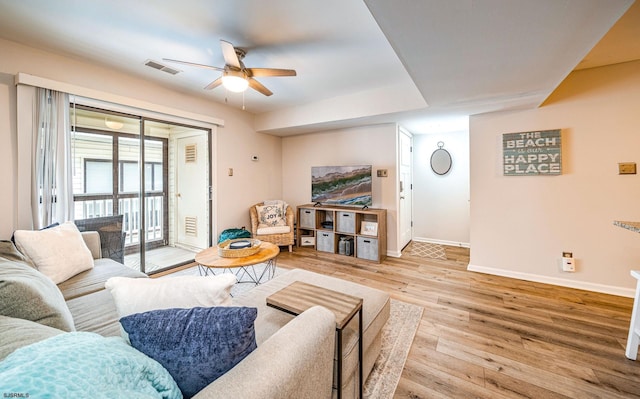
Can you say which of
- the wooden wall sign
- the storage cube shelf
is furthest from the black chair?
the wooden wall sign

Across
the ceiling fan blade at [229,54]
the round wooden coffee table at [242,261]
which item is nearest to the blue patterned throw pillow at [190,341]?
the round wooden coffee table at [242,261]

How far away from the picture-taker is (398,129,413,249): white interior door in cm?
425

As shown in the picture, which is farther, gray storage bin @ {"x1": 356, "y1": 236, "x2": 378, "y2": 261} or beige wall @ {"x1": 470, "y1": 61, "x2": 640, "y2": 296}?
gray storage bin @ {"x1": 356, "y1": 236, "x2": 378, "y2": 261}

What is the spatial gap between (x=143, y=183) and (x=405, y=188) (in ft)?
13.7

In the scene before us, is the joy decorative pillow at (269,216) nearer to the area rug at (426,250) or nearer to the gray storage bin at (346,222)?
the gray storage bin at (346,222)

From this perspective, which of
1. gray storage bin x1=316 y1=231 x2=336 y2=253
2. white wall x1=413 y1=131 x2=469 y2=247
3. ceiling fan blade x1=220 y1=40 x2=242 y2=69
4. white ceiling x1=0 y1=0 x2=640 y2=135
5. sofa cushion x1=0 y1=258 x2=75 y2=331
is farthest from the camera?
white wall x1=413 y1=131 x2=469 y2=247

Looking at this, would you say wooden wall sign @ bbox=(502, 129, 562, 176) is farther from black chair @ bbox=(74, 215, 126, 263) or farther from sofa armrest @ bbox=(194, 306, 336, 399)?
black chair @ bbox=(74, 215, 126, 263)

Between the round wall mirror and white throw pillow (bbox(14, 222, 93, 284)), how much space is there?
5.17m

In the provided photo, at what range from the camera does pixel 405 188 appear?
4590 mm

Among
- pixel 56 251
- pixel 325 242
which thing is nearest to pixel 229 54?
pixel 56 251

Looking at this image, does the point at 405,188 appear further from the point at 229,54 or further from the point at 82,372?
the point at 82,372

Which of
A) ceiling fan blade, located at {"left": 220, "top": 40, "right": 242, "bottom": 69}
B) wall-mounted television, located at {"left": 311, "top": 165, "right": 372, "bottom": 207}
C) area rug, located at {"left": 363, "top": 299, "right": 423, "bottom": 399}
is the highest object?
ceiling fan blade, located at {"left": 220, "top": 40, "right": 242, "bottom": 69}

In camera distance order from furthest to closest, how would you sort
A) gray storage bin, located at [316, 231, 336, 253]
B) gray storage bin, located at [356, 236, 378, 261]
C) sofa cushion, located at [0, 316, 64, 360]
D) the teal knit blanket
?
gray storage bin, located at [316, 231, 336, 253] → gray storage bin, located at [356, 236, 378, 261] → sofa cushion, located at [0, 316, 64, 360] → the teal knit blanket

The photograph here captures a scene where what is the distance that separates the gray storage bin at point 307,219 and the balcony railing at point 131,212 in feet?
7.28
